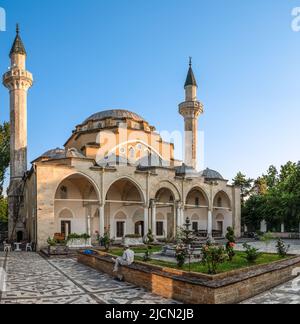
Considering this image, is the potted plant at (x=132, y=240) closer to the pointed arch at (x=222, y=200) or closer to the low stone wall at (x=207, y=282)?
the low stone wall at (x=207, y=282)

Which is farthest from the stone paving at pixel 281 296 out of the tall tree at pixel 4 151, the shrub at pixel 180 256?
the tall tree at pixel 4 151

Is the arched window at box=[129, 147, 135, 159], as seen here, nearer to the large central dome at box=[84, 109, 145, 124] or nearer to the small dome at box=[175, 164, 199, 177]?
the large central dome at box=[84, 109, 145, 124]

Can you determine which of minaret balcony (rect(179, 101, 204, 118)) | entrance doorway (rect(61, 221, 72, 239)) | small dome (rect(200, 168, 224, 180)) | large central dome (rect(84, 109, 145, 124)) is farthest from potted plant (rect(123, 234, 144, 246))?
minaret balcony (rect(179, 101, 204, 118))

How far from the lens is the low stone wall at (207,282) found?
6.16 metres

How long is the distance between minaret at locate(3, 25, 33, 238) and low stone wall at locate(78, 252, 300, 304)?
17.9 meters

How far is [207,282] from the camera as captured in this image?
6277mm

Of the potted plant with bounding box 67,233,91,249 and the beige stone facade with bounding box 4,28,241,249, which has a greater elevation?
the beige stone facade with bounding box 4,28,241,249

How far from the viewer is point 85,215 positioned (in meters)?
23.2

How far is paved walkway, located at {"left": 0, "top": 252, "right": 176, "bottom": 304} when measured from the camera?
6.85 metres

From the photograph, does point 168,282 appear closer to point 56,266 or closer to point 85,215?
point 56,266

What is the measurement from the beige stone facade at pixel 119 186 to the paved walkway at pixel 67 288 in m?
8.07
